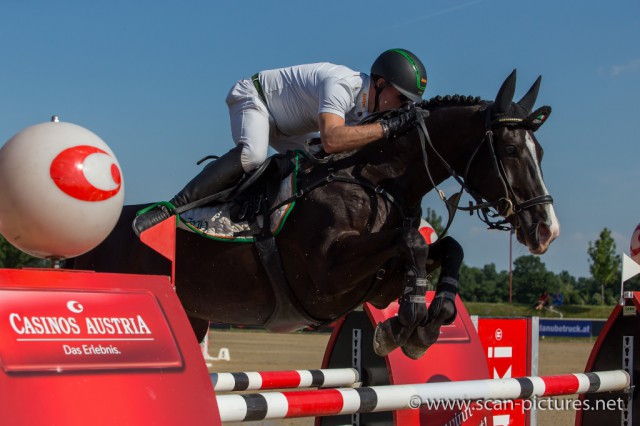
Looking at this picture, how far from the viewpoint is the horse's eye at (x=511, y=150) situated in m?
4.64

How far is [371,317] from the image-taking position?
5.65 m

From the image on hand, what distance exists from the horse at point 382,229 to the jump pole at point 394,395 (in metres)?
0.29

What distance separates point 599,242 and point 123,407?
5457 centimetres

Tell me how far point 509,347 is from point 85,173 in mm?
4536

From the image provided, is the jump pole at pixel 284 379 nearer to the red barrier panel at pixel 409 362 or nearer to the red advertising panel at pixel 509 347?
the red barrier panel at pixel 409 362

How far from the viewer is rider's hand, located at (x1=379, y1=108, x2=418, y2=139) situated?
4.81m

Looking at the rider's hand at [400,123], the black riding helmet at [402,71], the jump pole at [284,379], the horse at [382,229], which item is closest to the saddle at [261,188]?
the horse at [382,229]

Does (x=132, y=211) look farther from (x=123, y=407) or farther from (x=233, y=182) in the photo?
(x=123, y=407)

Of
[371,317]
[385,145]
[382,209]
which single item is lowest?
[371,317]

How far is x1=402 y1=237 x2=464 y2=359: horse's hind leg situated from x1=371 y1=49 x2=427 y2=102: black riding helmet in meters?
1.03

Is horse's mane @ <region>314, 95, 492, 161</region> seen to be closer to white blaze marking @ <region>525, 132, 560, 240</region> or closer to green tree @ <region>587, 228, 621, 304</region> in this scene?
white blaze marking @ <region>525, 132, 560, 240</region>

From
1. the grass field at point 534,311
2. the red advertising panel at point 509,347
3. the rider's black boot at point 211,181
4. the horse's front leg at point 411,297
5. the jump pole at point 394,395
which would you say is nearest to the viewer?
the jump pole at point 394,395

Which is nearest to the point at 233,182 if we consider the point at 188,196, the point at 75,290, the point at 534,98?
the point at 188,196

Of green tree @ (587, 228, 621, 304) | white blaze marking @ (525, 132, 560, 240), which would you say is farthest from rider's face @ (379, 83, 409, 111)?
green tree @ (587, 228, 621, 304)
